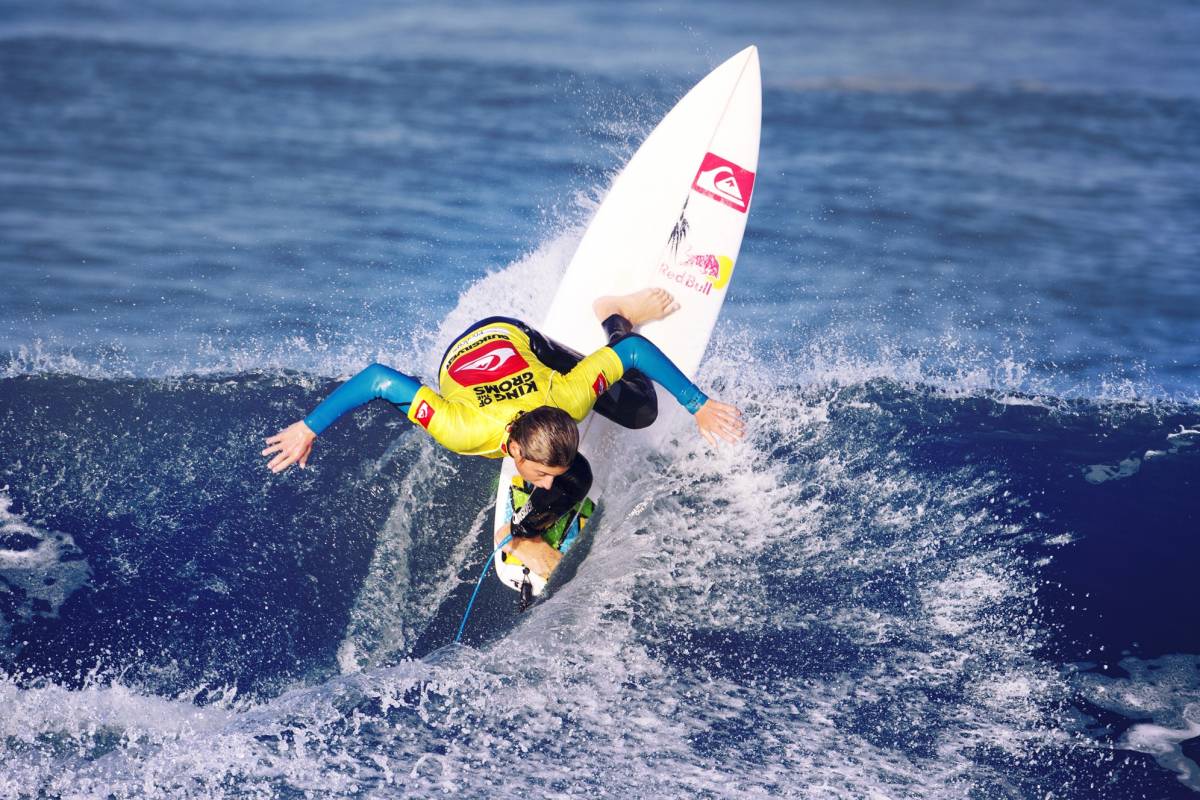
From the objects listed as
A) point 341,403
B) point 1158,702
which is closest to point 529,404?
point 341,403

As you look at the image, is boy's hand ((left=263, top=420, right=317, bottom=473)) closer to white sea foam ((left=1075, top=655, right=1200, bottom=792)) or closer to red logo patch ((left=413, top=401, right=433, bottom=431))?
red logo patch ((left=413, top=401, right=433, bottom=431))

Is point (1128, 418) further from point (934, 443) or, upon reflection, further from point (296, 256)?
point (296, 256)

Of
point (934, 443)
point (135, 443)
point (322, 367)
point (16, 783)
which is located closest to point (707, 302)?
point (934, 443)

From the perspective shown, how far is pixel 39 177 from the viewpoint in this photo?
12.2 m

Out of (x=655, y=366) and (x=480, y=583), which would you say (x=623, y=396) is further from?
(x=480, y=583)

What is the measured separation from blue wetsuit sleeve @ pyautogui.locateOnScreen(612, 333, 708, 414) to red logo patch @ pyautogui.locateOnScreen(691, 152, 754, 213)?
2190mm

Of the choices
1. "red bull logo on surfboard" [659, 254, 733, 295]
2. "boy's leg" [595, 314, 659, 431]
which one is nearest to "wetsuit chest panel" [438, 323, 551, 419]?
"boy's leg" [595, 314, 659, 431]

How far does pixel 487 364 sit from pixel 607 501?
1.21 meters

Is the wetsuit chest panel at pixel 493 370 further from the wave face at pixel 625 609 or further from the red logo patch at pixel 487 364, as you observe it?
the wave face at pixel 625 609

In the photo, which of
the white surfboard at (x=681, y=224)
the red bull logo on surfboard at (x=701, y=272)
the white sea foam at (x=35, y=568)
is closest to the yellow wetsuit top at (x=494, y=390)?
the white surfboard at (x=681, y=224)

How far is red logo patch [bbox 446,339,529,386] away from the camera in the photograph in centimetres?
536

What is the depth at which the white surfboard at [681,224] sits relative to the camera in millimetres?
7031

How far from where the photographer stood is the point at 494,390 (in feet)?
17.3

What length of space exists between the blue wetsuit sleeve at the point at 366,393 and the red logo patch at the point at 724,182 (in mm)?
3065
